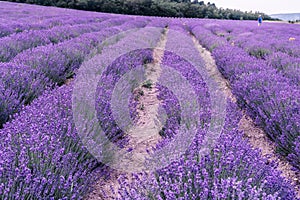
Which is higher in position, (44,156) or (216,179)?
(216,179)

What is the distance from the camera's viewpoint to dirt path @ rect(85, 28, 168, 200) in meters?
2.26

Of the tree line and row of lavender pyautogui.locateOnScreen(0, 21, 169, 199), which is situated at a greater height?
row of lavender pyautogui.locateOnScreen(0, 21, 169, 199)

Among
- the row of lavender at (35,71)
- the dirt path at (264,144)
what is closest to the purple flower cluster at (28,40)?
the row of lavender at (35,71)

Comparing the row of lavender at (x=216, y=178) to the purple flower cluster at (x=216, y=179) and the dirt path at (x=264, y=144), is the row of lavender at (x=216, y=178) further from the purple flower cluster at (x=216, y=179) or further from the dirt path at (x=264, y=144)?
the dirt path at (x=264, y=144)

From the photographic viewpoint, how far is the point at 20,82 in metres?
3.20

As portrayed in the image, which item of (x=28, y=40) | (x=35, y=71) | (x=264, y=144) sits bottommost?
(x=264, y=144)

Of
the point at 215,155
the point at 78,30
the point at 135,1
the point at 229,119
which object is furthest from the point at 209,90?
the point at 135,1

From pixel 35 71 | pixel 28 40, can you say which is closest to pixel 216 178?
pixel 35 71

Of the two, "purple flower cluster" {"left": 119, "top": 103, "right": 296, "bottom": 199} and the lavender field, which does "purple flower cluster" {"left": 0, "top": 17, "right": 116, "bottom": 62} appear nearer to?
the lavender field

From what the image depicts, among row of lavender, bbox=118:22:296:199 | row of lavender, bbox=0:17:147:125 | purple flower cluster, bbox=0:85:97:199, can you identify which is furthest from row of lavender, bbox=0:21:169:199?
row of lavender, bbox=0:17:147:125

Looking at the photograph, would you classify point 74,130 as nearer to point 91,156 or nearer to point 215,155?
point 91,156

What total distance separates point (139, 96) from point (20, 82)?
178 centimetres

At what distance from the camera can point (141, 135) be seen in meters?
3.28

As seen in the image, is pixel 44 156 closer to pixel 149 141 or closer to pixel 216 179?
pixel 216 179
